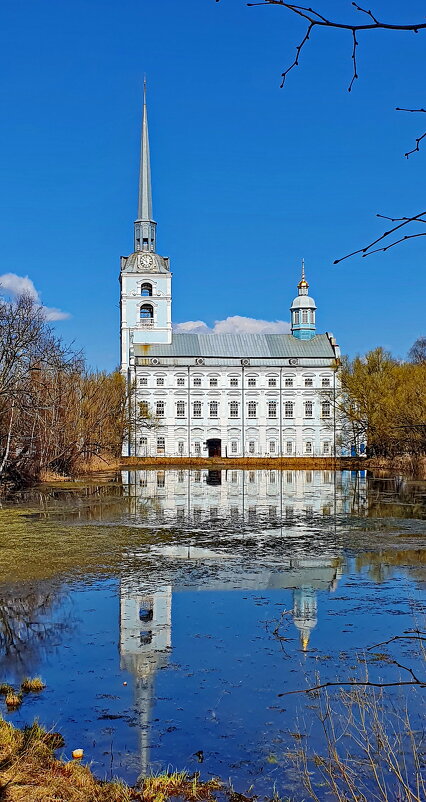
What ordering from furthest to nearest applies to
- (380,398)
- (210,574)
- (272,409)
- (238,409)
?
(272,409) < (238,409) < (380,398) < (210,574)

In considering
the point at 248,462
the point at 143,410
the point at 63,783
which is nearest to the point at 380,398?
the point at 248,462

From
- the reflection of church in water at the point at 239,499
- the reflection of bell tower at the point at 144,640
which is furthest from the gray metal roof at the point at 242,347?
the reflection of bell tower at the point at 144,640

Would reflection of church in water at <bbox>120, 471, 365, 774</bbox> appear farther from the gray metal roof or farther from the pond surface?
the gray metal roof

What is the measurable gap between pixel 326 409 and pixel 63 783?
228 feet

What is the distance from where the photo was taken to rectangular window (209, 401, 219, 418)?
243 feet

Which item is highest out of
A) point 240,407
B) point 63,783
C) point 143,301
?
point 143,301

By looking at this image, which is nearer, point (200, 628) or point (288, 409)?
point (200, 628)

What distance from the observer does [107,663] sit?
8.89 meters

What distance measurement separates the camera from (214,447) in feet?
244

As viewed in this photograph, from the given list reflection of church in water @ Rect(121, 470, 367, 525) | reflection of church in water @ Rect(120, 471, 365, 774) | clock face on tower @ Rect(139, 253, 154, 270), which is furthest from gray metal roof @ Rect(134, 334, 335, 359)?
reflection of church in water @ Rect(120, 471, 365, 774)

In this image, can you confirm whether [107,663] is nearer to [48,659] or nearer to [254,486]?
[48,659]

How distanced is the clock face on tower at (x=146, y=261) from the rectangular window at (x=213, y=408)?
14902 mm

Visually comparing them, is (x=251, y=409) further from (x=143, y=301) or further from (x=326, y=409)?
(x=143, y=301)

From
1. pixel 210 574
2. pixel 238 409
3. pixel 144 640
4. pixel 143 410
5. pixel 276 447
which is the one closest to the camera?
pixel 144 640
